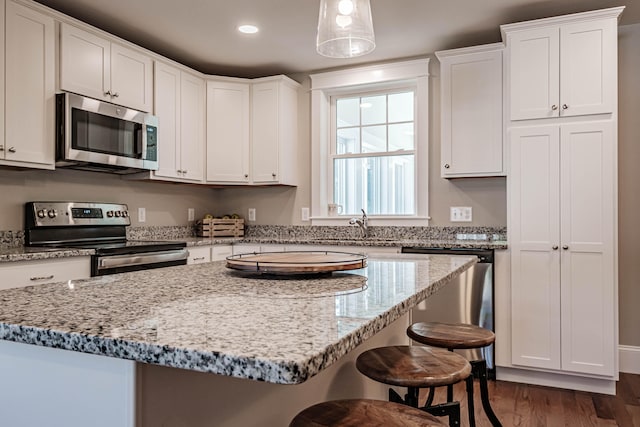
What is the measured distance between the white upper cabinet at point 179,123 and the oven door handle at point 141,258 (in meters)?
0.69

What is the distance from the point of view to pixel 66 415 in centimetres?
79

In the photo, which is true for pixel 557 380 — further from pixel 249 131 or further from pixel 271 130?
pixel 249 131

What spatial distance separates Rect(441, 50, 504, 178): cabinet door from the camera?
131 inches

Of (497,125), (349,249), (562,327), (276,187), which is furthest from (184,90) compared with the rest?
(562,327)

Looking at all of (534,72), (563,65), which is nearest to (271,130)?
(534,72)

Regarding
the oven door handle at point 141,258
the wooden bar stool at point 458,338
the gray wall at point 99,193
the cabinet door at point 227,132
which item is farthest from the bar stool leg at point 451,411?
the cabinet door at point 227,132

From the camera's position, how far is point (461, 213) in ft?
12.0

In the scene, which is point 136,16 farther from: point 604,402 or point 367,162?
point 604,402

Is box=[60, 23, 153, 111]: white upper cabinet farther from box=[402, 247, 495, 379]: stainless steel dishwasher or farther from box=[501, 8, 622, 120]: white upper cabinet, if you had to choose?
box=[501, 8, 622, 120]: white upper cabinet

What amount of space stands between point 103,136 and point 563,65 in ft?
9.71

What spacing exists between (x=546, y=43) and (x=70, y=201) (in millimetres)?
3289

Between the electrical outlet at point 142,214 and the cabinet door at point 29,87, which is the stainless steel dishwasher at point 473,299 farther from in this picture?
the cabinet door at point 29,87

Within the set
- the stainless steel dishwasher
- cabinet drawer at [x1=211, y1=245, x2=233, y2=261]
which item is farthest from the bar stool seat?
cabinet drawer at [x1=211, y1=245, x2=233, y2=261]

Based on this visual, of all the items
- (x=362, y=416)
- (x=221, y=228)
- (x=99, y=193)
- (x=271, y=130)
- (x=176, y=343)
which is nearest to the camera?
(x=176, y=343)
